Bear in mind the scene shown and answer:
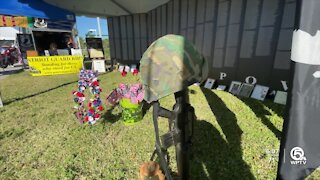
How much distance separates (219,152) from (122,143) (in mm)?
1740

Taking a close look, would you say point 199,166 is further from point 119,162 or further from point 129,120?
point 129,120

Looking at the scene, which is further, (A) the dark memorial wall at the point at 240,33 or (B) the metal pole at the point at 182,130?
(A) the dark memorial wall at the point at 240,33

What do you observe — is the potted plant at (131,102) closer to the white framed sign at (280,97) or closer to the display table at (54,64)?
the white framed sign at (280,97)

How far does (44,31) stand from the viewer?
1889 centimetres

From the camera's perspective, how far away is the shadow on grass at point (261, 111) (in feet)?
11.6

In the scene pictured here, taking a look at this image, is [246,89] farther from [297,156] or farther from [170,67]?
[170,67]

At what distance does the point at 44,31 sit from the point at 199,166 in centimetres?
2160

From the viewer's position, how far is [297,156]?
1.46 metres

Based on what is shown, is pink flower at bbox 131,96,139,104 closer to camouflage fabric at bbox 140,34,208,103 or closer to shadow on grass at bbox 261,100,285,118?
camouflage fabric at bbox 140,34,208,103

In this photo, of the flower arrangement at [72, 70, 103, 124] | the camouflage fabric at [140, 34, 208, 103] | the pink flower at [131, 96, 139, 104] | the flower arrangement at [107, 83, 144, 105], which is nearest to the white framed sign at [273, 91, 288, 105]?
the flower arrangement at [107, 83, 144, 105]

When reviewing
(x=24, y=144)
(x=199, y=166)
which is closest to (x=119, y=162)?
(x=199, y=166)

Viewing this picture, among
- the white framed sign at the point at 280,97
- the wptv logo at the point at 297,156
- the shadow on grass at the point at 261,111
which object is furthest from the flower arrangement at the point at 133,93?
the white framed sign at the point at 280,97

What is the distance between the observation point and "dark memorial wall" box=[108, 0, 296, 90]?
Answer: 4957 mm

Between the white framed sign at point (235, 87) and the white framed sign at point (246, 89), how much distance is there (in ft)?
0.41
